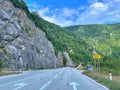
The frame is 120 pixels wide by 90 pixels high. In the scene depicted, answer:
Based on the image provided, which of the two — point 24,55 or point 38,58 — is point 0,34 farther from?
point 38,58

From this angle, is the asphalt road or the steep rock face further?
the steep rock face

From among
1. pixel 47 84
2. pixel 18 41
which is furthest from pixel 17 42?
pixel 47 84

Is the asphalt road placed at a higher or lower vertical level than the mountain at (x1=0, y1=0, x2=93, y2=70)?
lower

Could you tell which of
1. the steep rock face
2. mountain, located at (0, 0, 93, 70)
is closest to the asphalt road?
mountain, located at (0, 0, 93, 70)

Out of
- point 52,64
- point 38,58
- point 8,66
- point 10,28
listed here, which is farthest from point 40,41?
point 8,66

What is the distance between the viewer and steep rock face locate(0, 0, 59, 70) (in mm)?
73475

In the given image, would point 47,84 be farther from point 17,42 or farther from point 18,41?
point 18,41

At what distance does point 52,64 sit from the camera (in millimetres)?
131625

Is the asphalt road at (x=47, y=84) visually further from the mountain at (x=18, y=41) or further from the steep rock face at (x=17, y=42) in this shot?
the steep rock face at (x=17, y=42)

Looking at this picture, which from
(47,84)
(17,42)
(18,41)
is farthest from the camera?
(18,41)

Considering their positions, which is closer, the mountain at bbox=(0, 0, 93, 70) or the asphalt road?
the asphalt road

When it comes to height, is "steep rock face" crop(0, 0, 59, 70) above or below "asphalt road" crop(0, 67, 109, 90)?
above

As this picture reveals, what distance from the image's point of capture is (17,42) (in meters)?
80.8

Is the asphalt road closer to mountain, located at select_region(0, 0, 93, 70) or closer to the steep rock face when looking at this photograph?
mountain, located at select_region(0, 0, 93, 70)
